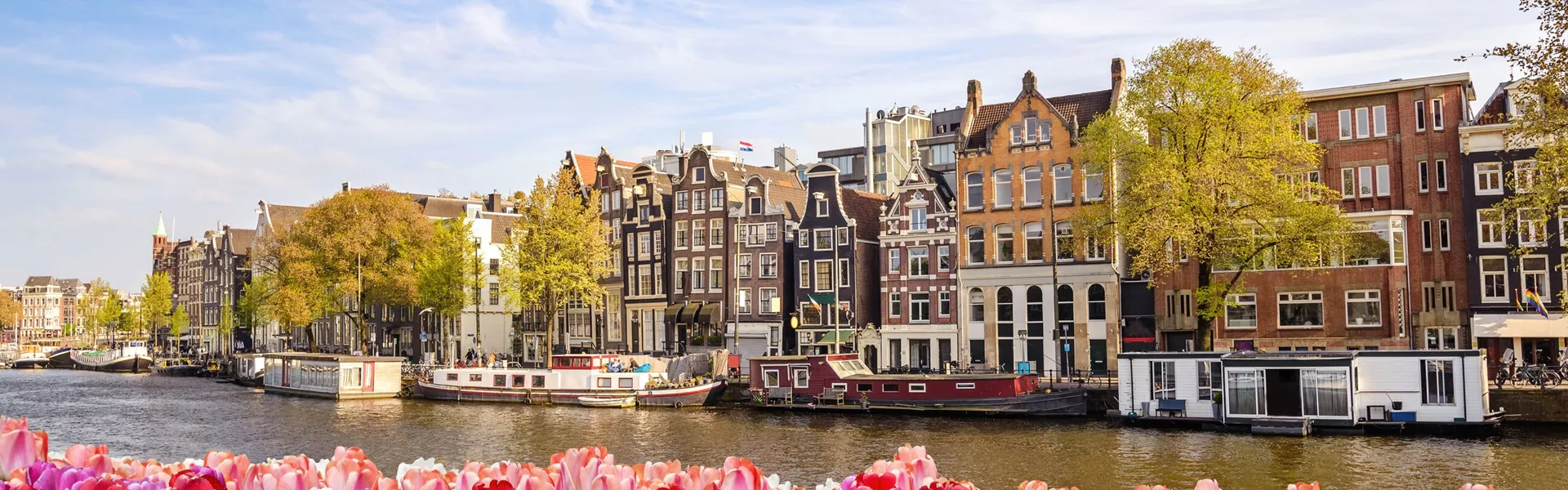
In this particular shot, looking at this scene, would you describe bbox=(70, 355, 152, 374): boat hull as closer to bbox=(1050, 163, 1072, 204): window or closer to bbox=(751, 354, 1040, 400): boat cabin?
bbox=(751, 354, 1040, 400): boat cabin

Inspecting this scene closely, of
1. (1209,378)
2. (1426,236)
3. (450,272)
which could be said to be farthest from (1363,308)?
(450,272)

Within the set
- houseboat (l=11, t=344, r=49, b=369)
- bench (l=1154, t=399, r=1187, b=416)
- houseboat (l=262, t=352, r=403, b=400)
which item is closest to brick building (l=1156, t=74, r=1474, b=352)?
bench (l=1154, t=399, r=1187, b=416)

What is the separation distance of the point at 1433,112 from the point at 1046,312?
1817 cm

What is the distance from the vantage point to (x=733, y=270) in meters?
72.9

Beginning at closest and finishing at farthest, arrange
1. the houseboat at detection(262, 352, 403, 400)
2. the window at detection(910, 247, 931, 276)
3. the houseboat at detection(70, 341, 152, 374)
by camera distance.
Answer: the window at detection(910, 247, 931, 276) → the houseboat at detection(262, 352, 403, 400) → the houseboat at detection(70, 341, 152, 374)

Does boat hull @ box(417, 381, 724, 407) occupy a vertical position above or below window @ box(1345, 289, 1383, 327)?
below

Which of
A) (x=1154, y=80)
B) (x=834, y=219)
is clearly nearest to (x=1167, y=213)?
(x=1154, y=80)

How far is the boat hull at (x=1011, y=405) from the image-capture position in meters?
46.9

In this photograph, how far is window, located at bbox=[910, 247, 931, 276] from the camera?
Result: 213ft

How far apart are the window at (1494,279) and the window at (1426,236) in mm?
2047

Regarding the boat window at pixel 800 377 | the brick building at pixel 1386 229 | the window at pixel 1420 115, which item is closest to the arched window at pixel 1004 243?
the brick building at pixel 1386 229

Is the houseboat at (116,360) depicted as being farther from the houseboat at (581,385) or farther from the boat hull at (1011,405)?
the boat hull at (1011,405)

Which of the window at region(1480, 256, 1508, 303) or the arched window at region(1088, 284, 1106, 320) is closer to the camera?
the window at region(1480, 256, 1508, 303)

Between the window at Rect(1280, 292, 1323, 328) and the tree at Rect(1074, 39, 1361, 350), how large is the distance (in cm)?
642
